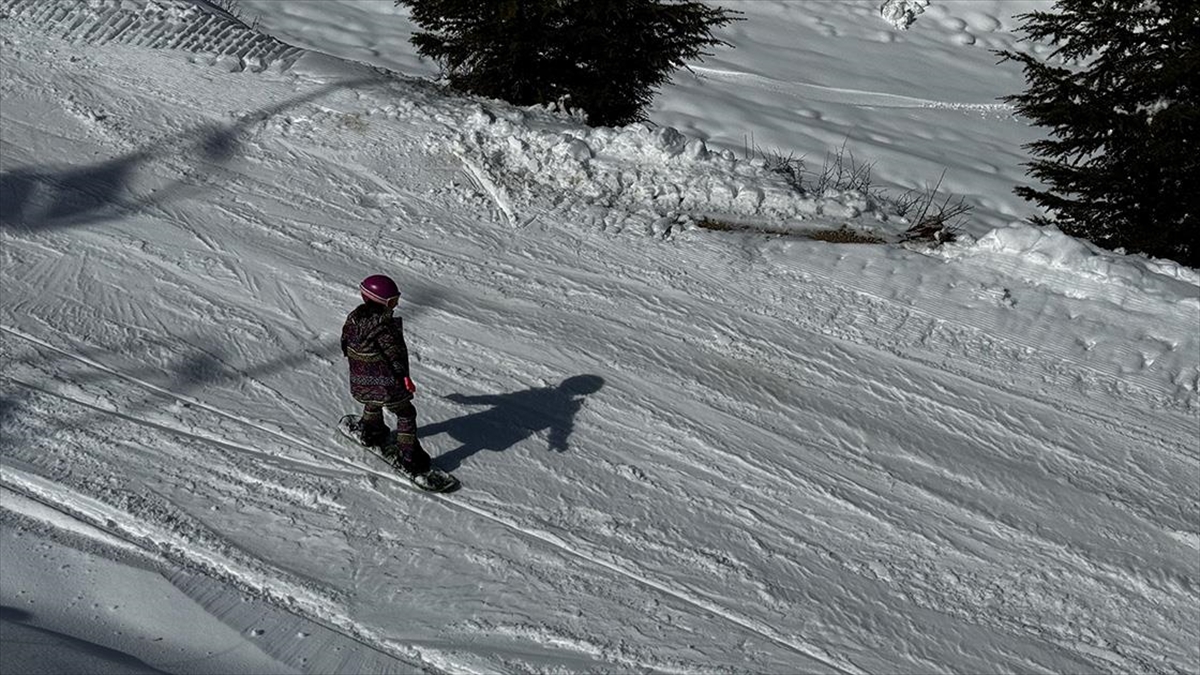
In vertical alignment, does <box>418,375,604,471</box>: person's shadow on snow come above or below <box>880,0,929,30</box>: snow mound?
below

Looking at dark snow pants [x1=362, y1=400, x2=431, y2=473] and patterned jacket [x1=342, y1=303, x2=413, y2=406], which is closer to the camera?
patterned jacket [x1=342, y1=303, x2=413, y2=406]

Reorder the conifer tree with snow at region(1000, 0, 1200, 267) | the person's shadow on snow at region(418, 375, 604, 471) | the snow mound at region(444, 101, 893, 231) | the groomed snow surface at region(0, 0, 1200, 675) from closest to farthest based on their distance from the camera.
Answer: the groomed snow surface at region(0, 0, 1200, 675)
the person's shadow on snow at region(418, 375, 604, 471)
the snow mound at region(444, 101, 893, 231)
the conifer tree with snow at region(1000, 0, 1200, 267)

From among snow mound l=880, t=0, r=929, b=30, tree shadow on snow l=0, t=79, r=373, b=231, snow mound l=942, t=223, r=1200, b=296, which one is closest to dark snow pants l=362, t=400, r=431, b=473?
tree shadow on snow l=0, t=79, r=373, b=231

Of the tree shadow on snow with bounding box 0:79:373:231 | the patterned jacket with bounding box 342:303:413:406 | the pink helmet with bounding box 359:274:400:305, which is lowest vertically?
the tree shadow on snow with bounding box 0:79:373:231

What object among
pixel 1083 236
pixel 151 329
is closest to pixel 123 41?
pixel 151 329

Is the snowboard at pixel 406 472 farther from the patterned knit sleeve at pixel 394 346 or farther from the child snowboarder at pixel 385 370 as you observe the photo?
the patterned knit sleeve at pixel 394 346

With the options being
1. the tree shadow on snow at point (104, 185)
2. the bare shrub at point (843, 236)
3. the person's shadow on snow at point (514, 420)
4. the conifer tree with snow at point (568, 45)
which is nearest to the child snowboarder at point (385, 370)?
the person's shadow on snow at point (514, 420)

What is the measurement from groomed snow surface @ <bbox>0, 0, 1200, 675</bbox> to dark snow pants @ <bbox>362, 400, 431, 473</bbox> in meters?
0.16

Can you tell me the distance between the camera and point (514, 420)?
25.0 ft

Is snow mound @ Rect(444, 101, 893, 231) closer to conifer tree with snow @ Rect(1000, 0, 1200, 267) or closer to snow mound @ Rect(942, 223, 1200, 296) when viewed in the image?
snow mound @ Rect(942, 223, 1200, 296)

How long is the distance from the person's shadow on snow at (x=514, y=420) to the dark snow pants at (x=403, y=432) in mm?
304

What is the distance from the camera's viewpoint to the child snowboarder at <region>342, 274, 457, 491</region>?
257 inches

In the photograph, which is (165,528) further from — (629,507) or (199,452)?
(629,507)

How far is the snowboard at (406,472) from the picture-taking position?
22.6ft
